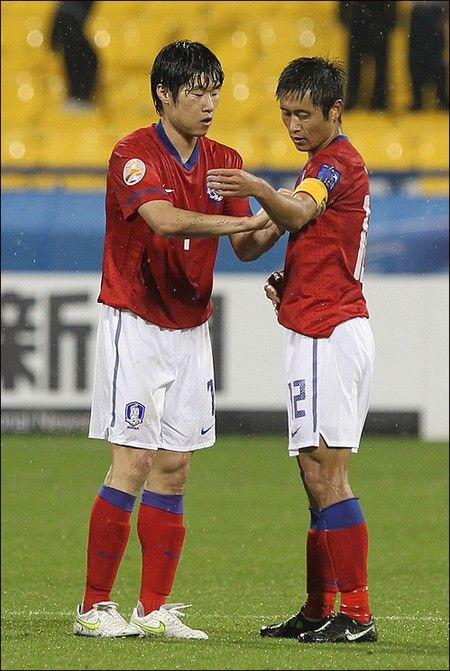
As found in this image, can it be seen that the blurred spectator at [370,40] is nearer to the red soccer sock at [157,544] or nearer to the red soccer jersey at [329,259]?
the red soccer jersey at [329,259]

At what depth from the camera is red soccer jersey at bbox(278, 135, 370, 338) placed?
349 cm

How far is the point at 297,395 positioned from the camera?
3.48 metres

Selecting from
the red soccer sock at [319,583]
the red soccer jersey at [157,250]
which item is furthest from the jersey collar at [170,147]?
the red soccer sock at [319,583]

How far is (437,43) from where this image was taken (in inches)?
465

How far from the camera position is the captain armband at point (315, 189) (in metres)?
3.40

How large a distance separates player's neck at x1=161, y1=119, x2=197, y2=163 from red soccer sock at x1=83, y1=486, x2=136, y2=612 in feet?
2.88

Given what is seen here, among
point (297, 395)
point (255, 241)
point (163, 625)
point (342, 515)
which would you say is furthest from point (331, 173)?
point (163, 625)

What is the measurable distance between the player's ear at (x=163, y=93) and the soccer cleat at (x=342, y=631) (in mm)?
1350

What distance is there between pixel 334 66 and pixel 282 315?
646 mm

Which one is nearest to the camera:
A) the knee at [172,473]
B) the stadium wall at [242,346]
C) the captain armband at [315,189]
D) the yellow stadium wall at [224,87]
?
the captain armband at [315,189]

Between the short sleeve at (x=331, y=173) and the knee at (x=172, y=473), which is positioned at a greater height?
the short sleeve at (x=331, y=173)

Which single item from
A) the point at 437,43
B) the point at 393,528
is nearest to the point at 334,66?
the point at 393,528

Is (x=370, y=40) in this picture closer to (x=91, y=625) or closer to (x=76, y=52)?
(x=76, y=52)

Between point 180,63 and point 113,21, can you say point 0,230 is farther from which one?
point 180,63
